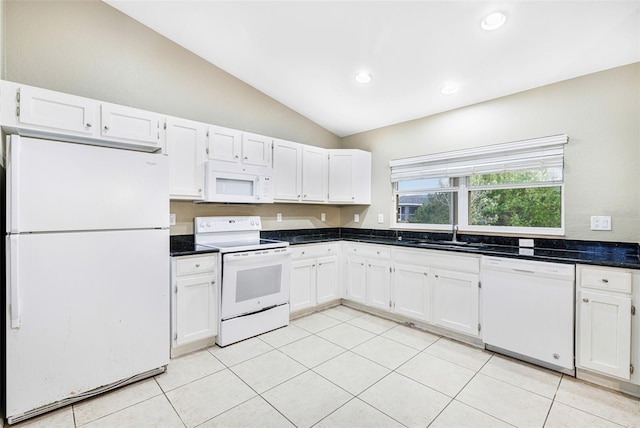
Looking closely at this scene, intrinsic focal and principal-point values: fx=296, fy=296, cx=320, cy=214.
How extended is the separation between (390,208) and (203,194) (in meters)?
2.43

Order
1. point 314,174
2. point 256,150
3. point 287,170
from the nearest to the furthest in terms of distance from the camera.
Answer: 1. point 256,150
2. point 287,170
3. point 314,174

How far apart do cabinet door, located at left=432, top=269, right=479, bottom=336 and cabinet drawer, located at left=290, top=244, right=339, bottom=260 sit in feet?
4.24

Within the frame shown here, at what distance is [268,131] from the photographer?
3877 millimetres

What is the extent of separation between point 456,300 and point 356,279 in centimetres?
125

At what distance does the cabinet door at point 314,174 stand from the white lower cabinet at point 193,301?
1605 mm

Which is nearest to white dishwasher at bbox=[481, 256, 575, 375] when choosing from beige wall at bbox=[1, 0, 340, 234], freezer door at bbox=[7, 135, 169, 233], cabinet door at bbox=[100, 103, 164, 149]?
beige wall at bbox=[1, 0, 340, 234]

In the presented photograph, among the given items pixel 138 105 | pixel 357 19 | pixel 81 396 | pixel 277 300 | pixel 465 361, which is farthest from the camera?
pixel 277 300

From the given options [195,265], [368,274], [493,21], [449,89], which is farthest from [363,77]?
[195,265]

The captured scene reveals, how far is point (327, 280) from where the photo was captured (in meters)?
3.78

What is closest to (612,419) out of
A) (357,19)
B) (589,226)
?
(589,226)

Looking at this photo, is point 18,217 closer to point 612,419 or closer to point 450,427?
point 450,427

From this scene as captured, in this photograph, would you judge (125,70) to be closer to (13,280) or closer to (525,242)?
(13,280)

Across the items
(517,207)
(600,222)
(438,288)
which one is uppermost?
(517,207)

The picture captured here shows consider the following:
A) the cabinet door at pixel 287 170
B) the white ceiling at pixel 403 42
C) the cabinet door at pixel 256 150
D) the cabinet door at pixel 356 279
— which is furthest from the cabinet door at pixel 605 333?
the cabinet door at pixel 256 150
